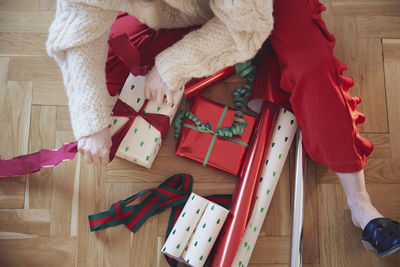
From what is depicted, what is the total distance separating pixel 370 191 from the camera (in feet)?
3.58

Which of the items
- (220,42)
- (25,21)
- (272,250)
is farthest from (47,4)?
(272,250)

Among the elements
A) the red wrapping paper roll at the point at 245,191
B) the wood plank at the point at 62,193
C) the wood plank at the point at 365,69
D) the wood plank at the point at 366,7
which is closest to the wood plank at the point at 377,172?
the wood plank at the point at 365,69

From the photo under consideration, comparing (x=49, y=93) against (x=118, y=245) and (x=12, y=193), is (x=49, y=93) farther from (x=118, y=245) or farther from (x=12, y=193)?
(x=118, y=245)

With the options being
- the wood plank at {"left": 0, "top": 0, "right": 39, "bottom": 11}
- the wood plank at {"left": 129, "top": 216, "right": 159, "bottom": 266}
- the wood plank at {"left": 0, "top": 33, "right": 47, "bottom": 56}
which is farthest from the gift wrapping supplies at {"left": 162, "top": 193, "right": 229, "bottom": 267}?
the wood plank at {"left": 0, "top": 0, "right": 39, "bottom": 11}

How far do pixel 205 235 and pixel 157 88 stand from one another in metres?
0.44

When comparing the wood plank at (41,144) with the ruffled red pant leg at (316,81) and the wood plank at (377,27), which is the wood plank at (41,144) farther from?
the wood plank at (377,27)

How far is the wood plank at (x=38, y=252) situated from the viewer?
1.04 meters

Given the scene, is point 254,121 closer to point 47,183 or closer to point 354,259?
point 354,259

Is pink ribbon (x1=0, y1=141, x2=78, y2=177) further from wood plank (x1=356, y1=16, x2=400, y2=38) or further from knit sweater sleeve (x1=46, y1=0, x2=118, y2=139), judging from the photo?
wood plank (x1=356, y1=16, x2=400, y2=38)

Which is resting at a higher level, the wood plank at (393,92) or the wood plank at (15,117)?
the wood plank at (393,92)

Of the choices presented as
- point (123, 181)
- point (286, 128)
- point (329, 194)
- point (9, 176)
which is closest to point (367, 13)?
point (286, 128)

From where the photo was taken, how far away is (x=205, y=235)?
3.08 feet

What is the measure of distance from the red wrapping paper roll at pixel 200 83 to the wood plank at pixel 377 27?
51cm

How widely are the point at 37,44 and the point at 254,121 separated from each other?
2.65ft
